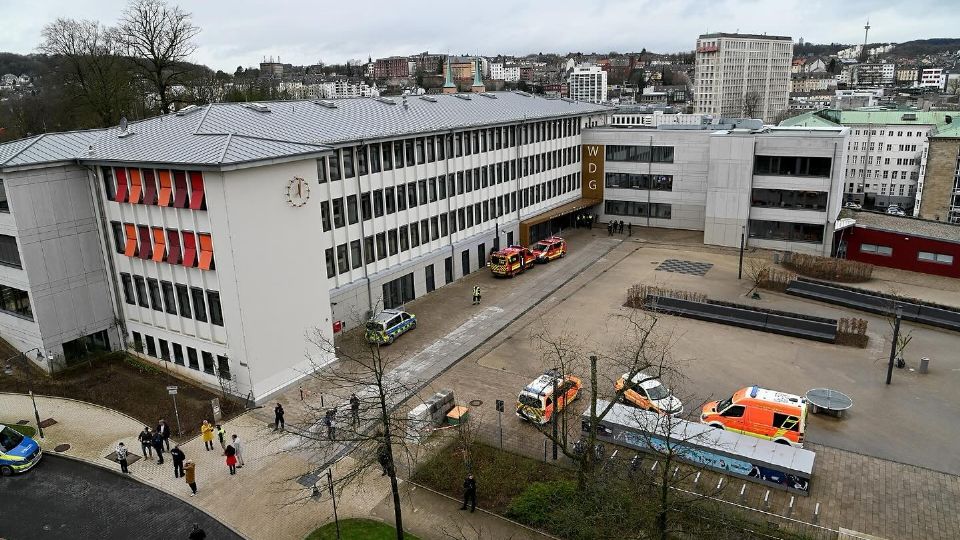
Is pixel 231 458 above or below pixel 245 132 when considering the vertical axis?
below

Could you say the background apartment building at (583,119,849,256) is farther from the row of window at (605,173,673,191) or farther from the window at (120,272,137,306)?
the window at (120,272,137,306)

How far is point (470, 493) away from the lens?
65.1 feet

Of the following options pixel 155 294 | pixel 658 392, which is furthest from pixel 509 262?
pixel 155 294

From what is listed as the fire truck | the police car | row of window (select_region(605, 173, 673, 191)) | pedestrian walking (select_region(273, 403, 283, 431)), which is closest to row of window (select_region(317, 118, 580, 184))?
the fire truck

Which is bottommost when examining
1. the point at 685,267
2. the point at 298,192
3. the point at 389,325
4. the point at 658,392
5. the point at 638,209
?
the point at 685,267

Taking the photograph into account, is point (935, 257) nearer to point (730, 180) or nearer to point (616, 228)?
point (730, 180)

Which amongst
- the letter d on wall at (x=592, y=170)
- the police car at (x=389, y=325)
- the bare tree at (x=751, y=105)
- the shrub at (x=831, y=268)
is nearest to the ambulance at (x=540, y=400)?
the police car at (x=389, y=325)

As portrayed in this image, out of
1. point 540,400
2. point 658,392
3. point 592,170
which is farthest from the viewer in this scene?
point 592,170

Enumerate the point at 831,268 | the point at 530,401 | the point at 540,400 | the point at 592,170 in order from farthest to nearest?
the point at 592,170 < the point at 831,268 < the point at 530,401 < the point at 540,400

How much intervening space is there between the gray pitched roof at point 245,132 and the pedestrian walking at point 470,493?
1531 centimetres

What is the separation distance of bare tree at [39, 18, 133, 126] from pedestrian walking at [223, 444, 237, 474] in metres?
44.4

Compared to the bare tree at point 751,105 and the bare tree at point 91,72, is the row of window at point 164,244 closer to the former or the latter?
the bare tree at point 91,72

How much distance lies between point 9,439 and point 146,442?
5.00 m

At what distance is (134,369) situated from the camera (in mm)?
30656
